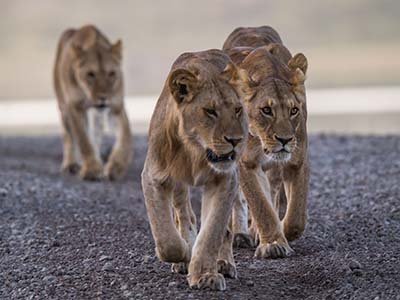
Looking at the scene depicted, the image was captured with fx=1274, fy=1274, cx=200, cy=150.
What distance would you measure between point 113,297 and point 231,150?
84cm

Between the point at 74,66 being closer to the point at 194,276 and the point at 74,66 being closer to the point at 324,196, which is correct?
the point at 324,196

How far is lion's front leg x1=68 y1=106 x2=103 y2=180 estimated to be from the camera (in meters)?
10.3

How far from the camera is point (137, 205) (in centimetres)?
852

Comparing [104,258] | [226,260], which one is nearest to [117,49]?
[104,258]

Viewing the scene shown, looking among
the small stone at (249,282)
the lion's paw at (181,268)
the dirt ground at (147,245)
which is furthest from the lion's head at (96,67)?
the small stone at (249,282)

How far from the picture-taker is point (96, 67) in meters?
10.6

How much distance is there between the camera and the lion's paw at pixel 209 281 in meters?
5.38

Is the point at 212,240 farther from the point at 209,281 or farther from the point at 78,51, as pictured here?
the point at 78,51

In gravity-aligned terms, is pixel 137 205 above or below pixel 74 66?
below

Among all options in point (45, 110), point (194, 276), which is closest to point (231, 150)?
point (194, 276)

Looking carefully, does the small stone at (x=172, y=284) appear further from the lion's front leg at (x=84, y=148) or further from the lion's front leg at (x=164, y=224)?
the lion's front leg at (x=84, y=148)

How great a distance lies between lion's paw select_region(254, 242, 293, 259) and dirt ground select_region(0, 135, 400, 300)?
1.4 inches

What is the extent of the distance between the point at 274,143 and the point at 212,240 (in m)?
0.74

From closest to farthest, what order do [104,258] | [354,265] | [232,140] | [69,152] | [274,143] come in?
[232,140] < [354,265] < [274,143] < [104,258] < [69,152]
